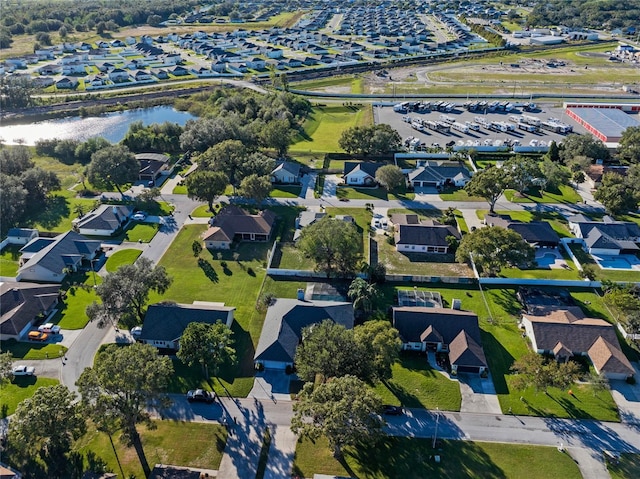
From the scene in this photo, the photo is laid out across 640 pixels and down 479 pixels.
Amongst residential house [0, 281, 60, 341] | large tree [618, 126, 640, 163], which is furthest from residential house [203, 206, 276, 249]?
large tree [618, 126, 640, 163]

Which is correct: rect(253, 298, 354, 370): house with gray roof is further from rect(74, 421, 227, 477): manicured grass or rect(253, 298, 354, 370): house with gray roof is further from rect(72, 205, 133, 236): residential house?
rect(72, 205, 133, 236): residential house

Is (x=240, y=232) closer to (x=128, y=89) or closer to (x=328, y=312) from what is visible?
(x=328, y=312)

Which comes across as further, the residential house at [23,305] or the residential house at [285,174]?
the residential house at [285,174]

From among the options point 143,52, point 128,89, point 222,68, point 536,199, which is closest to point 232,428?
point 536,199

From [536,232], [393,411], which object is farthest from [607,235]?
[393,411]

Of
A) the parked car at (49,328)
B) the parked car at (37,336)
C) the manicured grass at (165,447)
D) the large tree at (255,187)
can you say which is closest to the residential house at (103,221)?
the large tree at (255,187)

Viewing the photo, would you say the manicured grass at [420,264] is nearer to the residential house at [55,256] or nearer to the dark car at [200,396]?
the dark car at [200,396]
